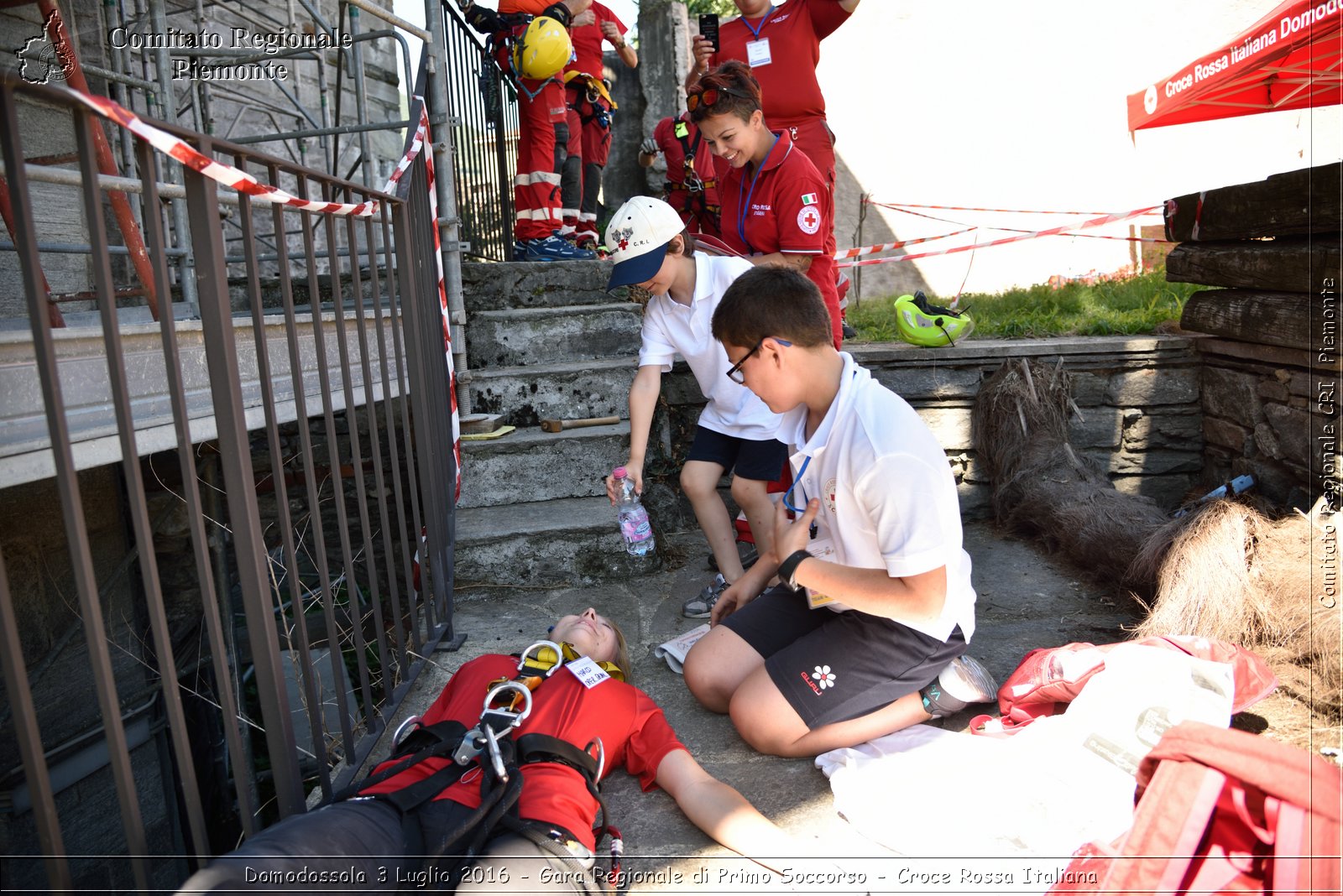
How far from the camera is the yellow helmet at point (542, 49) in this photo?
5.21m

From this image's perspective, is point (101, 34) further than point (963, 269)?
No

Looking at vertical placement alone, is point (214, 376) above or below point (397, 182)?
below

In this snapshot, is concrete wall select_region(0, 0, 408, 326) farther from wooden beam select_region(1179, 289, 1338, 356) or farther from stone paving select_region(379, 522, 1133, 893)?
wooden beam select_region(1179, 289, 1338, 356)

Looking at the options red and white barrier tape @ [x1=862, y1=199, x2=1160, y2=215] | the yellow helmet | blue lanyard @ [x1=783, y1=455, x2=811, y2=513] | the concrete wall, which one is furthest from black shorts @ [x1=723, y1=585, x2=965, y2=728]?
red and white barrier tape @ [x1=862, y1=199, x2=1160, y2=215]

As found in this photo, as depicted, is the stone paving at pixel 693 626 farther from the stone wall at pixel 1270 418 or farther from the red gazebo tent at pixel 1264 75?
the red gazebo tent at pixel 1264 75

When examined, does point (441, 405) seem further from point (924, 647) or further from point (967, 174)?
point (967, 174)

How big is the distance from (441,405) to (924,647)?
230cm

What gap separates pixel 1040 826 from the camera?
2018 mm

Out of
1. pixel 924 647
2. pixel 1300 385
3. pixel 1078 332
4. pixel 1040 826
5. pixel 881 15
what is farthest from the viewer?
pixel 881 15

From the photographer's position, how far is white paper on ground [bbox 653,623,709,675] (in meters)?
3.10

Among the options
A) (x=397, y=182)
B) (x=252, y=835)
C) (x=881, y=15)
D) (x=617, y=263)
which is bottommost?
(x=252, y=835)

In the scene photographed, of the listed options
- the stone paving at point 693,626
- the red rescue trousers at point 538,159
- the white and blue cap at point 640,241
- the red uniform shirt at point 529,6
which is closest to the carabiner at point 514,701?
the stone paving at point 693,626

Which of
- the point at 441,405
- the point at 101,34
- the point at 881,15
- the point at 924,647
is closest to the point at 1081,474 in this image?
the point at 924,647

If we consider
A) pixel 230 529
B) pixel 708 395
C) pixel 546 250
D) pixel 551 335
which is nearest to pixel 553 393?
pixel 551 335
